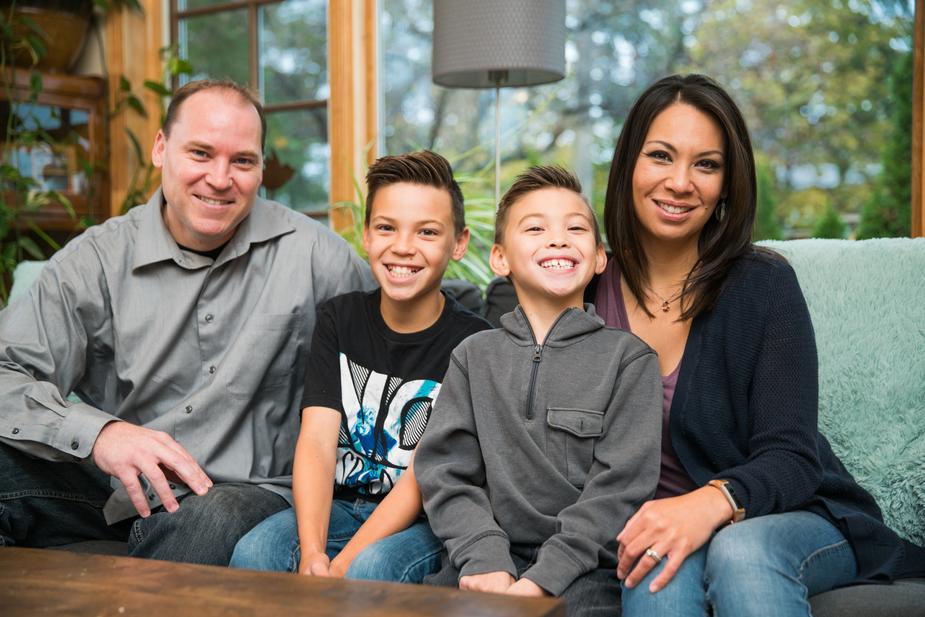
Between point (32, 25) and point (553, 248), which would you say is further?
point (32, 25)

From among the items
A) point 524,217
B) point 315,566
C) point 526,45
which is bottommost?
point 315,566

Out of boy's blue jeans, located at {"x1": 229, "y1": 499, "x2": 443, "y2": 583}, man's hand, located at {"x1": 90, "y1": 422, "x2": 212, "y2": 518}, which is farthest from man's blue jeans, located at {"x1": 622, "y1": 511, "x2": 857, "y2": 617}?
man's hand, located at {"x1": 90, "y1": 422, "x2": 212, "y2": 518}

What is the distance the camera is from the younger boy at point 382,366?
1716 millimetres

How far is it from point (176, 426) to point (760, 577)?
114cm

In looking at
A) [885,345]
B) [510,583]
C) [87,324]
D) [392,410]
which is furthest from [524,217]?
[87,324]

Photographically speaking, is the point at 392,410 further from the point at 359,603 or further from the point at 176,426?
the point at 359,603

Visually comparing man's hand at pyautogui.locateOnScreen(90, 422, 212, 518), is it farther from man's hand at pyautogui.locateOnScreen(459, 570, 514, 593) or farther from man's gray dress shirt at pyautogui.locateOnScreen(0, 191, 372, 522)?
man's hand at pyautogui.locateOnScreen(459, 570, 514, 593)

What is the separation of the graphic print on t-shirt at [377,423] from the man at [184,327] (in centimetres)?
18

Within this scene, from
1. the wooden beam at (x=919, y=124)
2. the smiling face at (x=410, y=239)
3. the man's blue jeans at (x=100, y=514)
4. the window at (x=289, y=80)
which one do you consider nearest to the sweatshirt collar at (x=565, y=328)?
the smiling face at (x=410, y=239)

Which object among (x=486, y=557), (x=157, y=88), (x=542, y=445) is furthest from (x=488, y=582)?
(x=157, y=88)

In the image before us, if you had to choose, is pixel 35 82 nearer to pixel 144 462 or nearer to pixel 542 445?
pixel 144 462

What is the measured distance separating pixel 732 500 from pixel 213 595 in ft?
2.43

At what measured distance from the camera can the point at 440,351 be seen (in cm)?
181

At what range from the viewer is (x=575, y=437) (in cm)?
154
